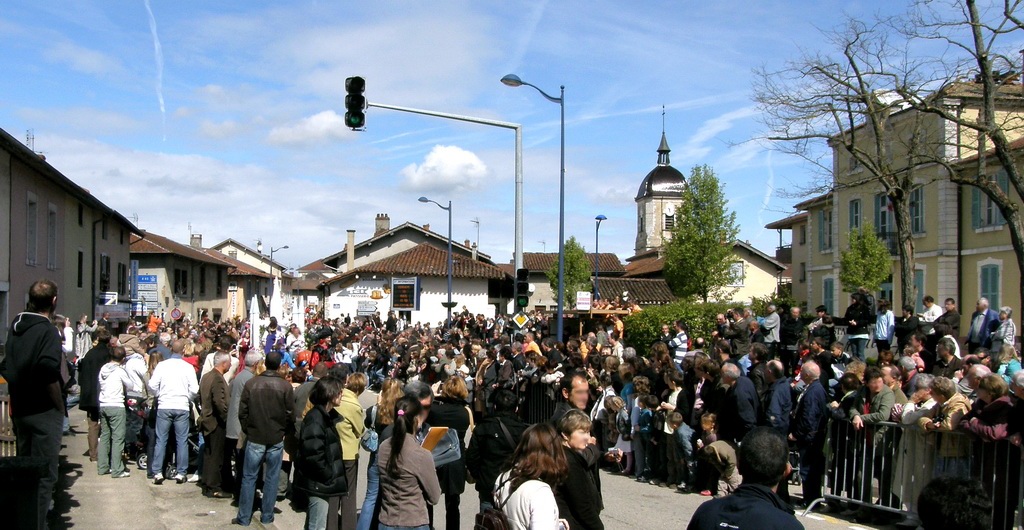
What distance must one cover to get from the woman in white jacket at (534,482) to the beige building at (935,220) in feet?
72.6

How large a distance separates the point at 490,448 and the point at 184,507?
4.43m

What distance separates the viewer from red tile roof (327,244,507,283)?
5472 cm

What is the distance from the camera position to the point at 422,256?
5797 cm

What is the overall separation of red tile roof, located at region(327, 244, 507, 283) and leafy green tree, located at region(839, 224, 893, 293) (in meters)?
23.3

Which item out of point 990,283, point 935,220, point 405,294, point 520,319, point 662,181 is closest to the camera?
point 520,319

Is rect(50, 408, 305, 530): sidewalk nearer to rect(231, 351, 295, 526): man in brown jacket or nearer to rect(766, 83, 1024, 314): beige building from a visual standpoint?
rect(231, 351, 295, 526): man in brown jacket

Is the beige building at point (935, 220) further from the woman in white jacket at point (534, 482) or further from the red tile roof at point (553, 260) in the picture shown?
the red tile roof at point (553, 260)

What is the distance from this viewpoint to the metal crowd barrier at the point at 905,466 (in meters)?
7.55

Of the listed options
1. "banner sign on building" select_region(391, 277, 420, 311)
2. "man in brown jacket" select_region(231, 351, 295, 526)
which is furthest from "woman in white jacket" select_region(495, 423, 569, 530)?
"banner sign on building" select_region(391, 277, 420, 311)

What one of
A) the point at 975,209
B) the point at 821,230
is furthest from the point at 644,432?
the point at 821,230

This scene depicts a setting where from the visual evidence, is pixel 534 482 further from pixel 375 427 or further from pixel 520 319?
pixel 520 319

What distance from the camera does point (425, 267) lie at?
55.8 m

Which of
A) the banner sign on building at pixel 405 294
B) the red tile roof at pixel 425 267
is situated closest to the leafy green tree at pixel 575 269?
the red tile roof at pixel 425 267

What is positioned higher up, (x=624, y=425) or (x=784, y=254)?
(x=784, y=254)
